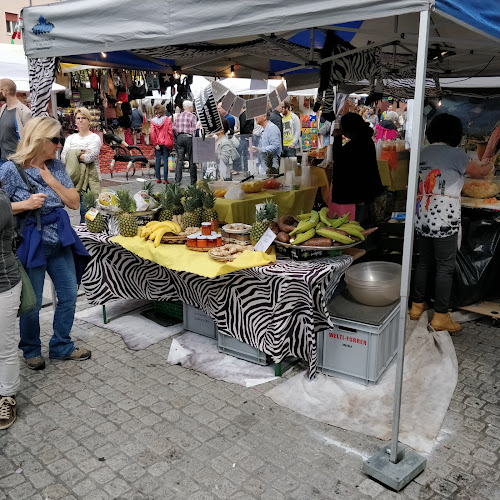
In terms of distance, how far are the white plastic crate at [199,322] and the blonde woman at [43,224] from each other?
970mm

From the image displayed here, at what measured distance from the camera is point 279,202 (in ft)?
18.5

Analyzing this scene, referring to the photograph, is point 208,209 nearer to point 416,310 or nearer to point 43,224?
point 43,224

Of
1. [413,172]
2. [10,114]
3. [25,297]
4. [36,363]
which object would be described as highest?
[10,114]

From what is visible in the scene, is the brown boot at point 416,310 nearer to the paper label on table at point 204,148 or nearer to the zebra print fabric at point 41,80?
the paper label on table at point 204,148

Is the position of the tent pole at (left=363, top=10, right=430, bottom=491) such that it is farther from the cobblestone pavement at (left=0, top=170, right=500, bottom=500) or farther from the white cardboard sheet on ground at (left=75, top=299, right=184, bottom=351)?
the white cardboard sheet on ground at (left=75, top=299, right=184, bottom=351)

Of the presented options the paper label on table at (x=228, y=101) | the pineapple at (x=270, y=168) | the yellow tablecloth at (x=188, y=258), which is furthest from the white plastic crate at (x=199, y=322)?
the paper label on table at (x=228, y=101)

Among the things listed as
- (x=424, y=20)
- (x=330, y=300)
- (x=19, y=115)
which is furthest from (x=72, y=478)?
(x=19, y=115)

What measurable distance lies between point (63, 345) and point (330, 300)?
2.24m

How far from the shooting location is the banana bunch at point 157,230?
13.9ft

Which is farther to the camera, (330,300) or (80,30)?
(330,300)

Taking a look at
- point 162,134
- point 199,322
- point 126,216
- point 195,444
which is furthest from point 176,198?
point 162,134

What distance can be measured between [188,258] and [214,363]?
0.90 m

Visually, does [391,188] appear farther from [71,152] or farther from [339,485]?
[339,485]

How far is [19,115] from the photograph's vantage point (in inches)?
259
